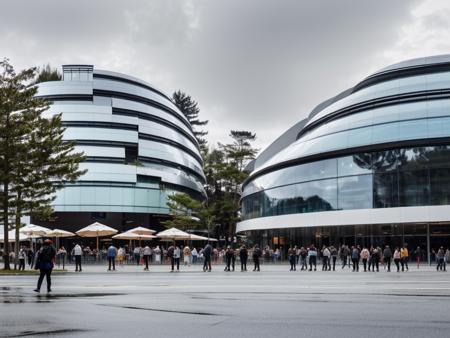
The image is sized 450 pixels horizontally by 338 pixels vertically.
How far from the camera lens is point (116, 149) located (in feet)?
254

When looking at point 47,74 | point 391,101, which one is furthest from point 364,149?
point 47,74

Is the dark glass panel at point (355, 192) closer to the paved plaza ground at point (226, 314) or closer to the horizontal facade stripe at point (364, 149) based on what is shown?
the horizontal facade stripe at point (364, 149)

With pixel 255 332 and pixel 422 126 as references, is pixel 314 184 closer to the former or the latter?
pixel 422 126

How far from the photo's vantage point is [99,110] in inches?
3108

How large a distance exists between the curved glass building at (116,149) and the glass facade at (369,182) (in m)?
25.0

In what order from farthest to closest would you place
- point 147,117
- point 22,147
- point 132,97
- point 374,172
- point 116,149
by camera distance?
point 147,117, point 132,97, point 116,149, point 374,172, point 22,147

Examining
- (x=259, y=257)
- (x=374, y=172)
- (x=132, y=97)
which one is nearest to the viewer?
(x=259, y=257)

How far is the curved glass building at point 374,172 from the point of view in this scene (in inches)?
1858

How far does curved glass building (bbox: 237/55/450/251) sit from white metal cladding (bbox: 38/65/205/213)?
21.1 m

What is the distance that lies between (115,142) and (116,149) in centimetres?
113

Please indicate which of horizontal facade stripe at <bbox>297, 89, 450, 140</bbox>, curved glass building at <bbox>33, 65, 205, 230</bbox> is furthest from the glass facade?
curved glass building at <bbox>33, 65, 205, 230</bbox>

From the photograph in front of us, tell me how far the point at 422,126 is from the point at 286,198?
1441 cm

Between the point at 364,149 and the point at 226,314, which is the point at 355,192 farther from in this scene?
the point at 226,314

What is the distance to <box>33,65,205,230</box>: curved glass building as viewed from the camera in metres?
73.8
